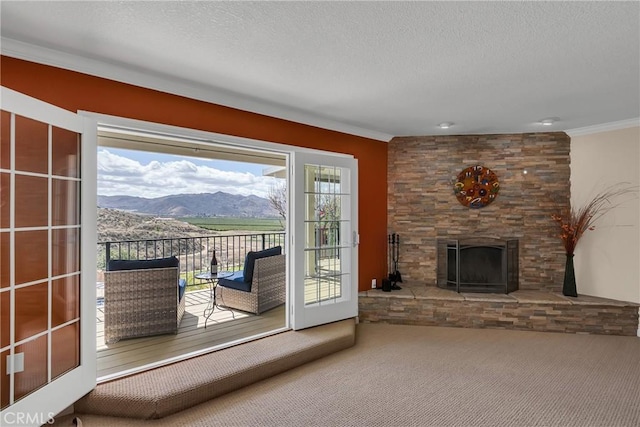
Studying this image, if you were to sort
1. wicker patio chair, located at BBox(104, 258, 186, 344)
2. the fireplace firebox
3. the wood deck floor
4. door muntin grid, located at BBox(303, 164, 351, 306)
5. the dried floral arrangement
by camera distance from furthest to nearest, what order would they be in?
1. the fireplace firebox
2. the dried floral arrangement
3. door muntin grid, located at BBox(303, 164, 351, 306)
4. wicker patio chair, located at BBox(104, 258, 186, 344)
5. the wood deck floor

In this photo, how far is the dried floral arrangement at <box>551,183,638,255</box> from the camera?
4184 mm

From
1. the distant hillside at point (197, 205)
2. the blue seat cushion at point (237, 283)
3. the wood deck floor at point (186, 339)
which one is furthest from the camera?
the distant hillside at point (197, 205)

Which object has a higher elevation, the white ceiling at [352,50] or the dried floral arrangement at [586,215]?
the white ceiling at [352,50]

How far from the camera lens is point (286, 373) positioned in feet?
10.2

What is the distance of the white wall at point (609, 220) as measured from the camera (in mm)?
4043

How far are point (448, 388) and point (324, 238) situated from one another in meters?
1.96

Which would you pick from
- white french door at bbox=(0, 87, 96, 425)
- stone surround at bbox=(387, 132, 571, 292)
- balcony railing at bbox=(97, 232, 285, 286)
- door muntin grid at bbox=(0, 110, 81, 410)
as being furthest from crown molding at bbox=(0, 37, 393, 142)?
balcony railing at bbox=(97, 232, 285, 286)

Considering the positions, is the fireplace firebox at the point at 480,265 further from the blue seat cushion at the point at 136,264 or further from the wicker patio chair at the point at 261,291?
the blue seat cushion at the point at 136,264

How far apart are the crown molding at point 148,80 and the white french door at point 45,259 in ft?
1.38

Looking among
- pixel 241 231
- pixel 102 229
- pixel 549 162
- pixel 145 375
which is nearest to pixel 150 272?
pixel 145 375

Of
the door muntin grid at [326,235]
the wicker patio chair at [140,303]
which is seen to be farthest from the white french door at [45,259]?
the door muntin grid at [326,235]

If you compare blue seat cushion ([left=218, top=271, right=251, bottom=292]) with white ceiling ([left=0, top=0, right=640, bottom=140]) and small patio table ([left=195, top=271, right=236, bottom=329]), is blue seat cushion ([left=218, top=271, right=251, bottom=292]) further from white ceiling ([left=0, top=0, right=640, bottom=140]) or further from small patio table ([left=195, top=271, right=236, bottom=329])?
white ceiling ([left=0, top=0, right=640, bottom=140])

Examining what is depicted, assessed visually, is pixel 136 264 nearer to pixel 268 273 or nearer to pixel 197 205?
pixel 268 273

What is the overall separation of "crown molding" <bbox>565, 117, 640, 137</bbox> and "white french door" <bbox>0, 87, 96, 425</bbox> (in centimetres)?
539
